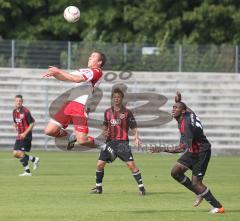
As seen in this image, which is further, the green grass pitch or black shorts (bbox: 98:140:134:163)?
black shorts (bbox: 98:140:134:163)

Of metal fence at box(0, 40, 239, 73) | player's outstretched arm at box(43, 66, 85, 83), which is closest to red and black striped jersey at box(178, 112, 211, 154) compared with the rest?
player's outstretched arm at box(43, 66, 85, 83)

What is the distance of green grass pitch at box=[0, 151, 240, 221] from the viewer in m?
14.9

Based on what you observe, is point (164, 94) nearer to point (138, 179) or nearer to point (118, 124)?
point (118, 124)

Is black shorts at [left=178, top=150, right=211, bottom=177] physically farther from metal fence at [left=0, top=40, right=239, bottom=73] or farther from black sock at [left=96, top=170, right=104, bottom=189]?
metal fence at [left=0, top=40, right=239, bottom=73]

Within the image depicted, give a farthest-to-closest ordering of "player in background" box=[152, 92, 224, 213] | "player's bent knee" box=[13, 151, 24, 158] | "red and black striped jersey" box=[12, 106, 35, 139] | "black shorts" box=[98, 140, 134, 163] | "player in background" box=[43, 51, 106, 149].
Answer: "red and black striped jersey" box=[12, 106, 35, 139]
"player's bent knee" box=[13, 151, 24, 158]
"black shorts" box=[98, 140, 134, 163]
"player in background" box=[43, 51, 106, 149]
"player in background" box=[152, 92, 224, 213]

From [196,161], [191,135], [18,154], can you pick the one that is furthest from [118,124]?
[18,154]

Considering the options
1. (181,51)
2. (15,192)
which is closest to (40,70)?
(181,51)

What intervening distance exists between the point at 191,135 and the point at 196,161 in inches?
27.5

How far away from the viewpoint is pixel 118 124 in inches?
758

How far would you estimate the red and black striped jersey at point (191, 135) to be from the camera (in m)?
15.3

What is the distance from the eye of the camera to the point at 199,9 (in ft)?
147

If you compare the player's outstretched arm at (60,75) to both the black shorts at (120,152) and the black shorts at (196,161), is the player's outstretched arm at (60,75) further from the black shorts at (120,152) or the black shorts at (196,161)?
the black shorts at (120,152)

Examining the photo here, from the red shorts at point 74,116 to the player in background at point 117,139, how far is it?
7.68 ft

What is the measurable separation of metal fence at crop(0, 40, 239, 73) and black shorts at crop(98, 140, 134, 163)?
56.8 feet
